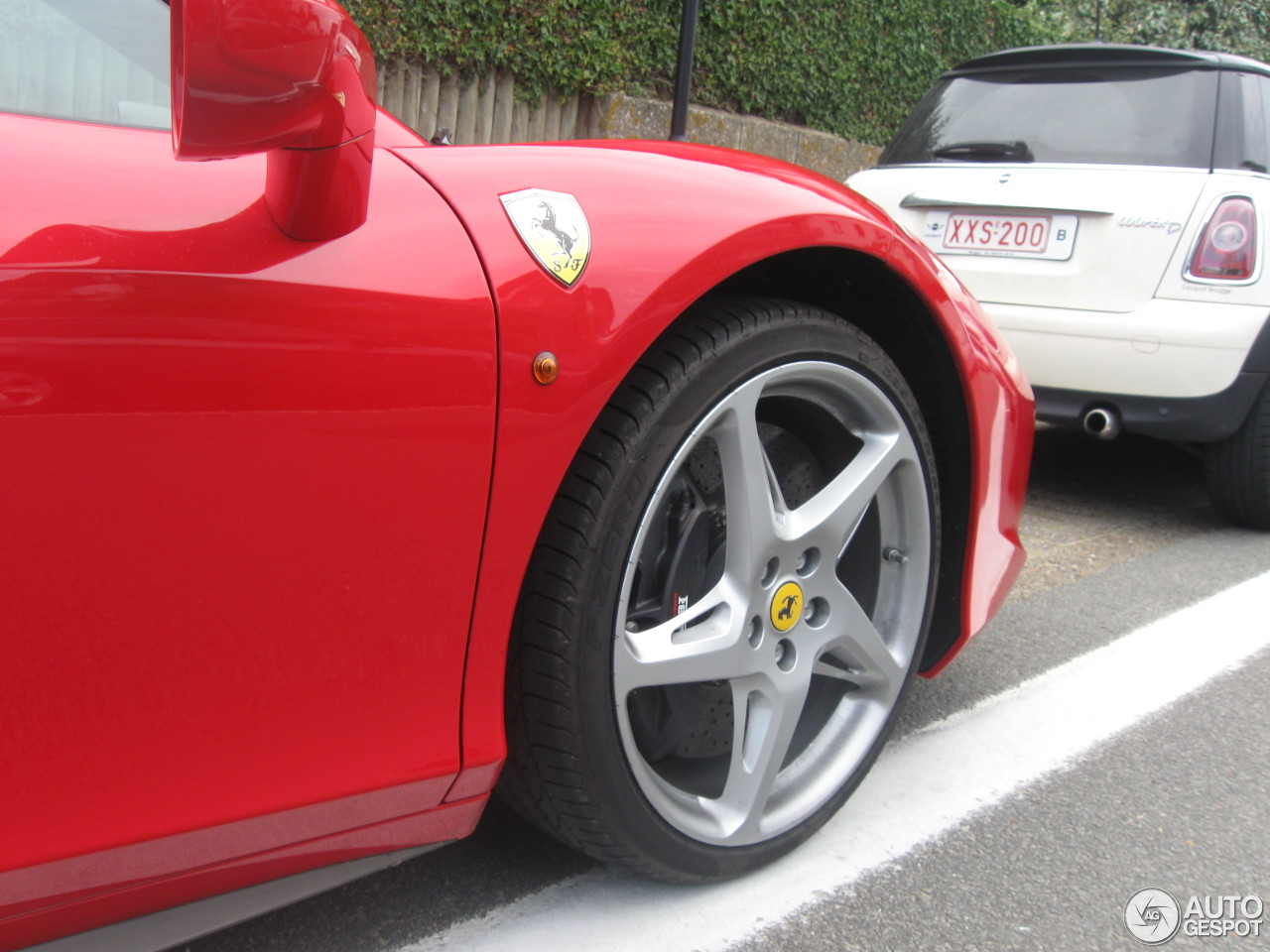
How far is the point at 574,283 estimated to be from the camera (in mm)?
1284

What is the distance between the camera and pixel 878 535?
188 centimetres

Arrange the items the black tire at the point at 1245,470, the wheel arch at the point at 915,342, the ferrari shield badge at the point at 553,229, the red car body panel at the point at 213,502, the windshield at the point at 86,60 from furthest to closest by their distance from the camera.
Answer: the black tire at the point at 1245,470, the wheel arch at the point at 915,342, the ferrari shield badge at the point at 553,229, the windshield at the point at 86,60, the red car body panel at the point at 213,502

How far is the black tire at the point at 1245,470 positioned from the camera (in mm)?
3678

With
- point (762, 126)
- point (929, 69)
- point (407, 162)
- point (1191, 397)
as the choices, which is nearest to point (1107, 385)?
point (1191, 397)

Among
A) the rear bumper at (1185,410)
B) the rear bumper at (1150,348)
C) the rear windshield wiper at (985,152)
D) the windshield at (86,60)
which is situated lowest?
the rear bumper at (1185,410)

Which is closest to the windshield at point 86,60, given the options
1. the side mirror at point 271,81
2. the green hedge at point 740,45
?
the side mirror at point 271,81

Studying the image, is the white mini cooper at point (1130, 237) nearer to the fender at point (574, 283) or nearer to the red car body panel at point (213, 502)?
the fender at point (574, 283)

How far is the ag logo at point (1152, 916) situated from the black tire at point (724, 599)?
441 mm

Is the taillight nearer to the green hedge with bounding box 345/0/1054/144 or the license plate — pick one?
the license plate

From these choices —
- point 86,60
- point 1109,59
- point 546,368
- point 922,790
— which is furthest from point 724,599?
point 1109,59

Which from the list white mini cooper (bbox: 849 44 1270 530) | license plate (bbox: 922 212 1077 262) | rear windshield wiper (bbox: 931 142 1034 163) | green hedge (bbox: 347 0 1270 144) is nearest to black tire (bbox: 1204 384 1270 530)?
white mini cooper (bbox: 849 44 1270 530)

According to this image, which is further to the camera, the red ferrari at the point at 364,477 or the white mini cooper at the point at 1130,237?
the white mini cooper at the point at 1130,237

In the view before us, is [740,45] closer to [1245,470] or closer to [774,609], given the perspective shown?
[1245,470]

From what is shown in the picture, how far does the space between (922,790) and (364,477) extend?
1.30m
